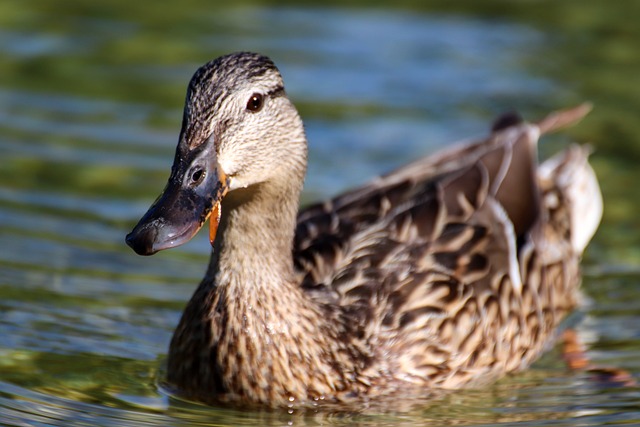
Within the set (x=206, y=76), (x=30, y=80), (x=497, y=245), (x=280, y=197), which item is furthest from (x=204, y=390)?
(x=30, y=80)

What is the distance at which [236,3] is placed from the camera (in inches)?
590

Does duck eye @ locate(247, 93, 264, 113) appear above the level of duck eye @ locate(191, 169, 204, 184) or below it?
above

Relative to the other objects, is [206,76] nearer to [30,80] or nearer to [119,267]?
[119,267]

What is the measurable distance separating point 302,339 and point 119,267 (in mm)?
2515

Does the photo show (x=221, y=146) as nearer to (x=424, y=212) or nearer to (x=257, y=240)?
(x=257, y=240)

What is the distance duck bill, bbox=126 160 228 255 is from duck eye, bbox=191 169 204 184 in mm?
21

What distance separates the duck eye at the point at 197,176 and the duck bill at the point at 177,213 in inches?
0.8

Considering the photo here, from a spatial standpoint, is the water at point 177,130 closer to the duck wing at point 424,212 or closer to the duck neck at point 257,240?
the duck neck at point 257,240

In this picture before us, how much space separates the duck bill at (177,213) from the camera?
21.1ft

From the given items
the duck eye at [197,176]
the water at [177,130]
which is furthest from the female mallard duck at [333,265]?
the water at [177,130]

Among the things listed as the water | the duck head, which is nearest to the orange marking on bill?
the duck head

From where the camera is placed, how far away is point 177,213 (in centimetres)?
651

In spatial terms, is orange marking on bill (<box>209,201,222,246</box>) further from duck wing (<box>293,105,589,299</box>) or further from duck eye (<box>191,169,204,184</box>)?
duck wing (<box>293,105,589,299</box>)

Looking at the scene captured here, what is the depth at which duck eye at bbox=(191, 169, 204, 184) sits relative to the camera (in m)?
6.60
